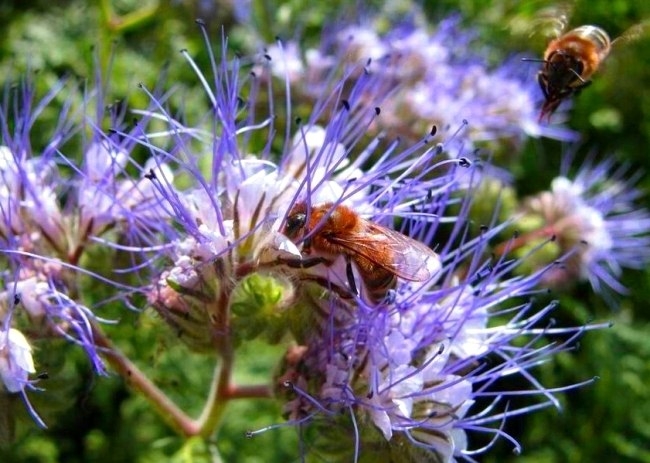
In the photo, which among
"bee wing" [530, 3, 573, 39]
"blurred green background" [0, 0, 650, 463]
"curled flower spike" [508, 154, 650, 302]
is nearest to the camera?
"bee wing" [530, 3, 573, 39]

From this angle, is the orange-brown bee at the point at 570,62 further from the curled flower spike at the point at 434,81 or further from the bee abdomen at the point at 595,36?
the curled flower spike at the point at 434,81

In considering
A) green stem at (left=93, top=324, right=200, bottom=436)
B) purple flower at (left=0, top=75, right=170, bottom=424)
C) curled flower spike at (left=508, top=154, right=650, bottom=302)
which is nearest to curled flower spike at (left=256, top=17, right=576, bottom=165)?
curled flower spike at (left=508, top=154, right=650, bottom=302)

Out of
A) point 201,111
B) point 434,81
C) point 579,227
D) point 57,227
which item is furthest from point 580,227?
point 57,227

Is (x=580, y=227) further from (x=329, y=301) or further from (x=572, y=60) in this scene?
(x=329, y=301)

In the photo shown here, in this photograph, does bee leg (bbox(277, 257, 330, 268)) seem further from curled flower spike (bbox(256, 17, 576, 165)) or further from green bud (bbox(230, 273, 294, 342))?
curled flower spike (bbox(256, 17, 576, 165))

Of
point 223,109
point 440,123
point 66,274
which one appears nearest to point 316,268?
point 223,109

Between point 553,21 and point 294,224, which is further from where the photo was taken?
point 553,21

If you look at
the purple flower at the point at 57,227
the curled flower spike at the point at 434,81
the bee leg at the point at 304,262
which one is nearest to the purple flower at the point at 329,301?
the bee leg at the point at 304,262
